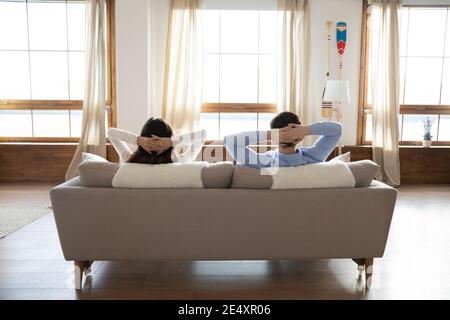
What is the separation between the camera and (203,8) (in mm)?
Answer: 5715

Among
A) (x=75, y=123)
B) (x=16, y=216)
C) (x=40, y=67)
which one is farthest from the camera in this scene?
(x=75, y=123)

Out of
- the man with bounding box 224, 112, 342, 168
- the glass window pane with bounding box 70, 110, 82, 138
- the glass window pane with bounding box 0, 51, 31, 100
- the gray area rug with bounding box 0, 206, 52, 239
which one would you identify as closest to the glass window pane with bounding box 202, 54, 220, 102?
the glass window pane with bounding box 70, 110, 82, 138

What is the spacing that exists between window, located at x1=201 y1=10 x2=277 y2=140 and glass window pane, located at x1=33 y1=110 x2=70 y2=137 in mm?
1882

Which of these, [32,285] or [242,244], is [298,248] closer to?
[242,244]

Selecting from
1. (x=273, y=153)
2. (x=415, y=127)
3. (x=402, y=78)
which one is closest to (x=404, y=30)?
(x=402, y=78)

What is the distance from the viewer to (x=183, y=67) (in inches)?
219

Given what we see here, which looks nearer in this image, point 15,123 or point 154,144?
point 154,144

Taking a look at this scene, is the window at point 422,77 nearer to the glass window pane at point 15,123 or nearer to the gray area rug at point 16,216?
the gray area rug at point 16,216

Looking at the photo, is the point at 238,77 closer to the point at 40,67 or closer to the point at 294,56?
the point at 294,56

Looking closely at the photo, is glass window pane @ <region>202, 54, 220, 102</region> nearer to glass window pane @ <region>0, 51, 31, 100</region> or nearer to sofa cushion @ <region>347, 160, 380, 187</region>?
glass window pane @ <region>0, 51, 31, 100</region>

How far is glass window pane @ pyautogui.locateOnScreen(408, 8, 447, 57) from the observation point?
5.93 m

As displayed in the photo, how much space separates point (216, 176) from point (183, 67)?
11.0 ft

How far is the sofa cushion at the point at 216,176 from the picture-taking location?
8.24 ft
